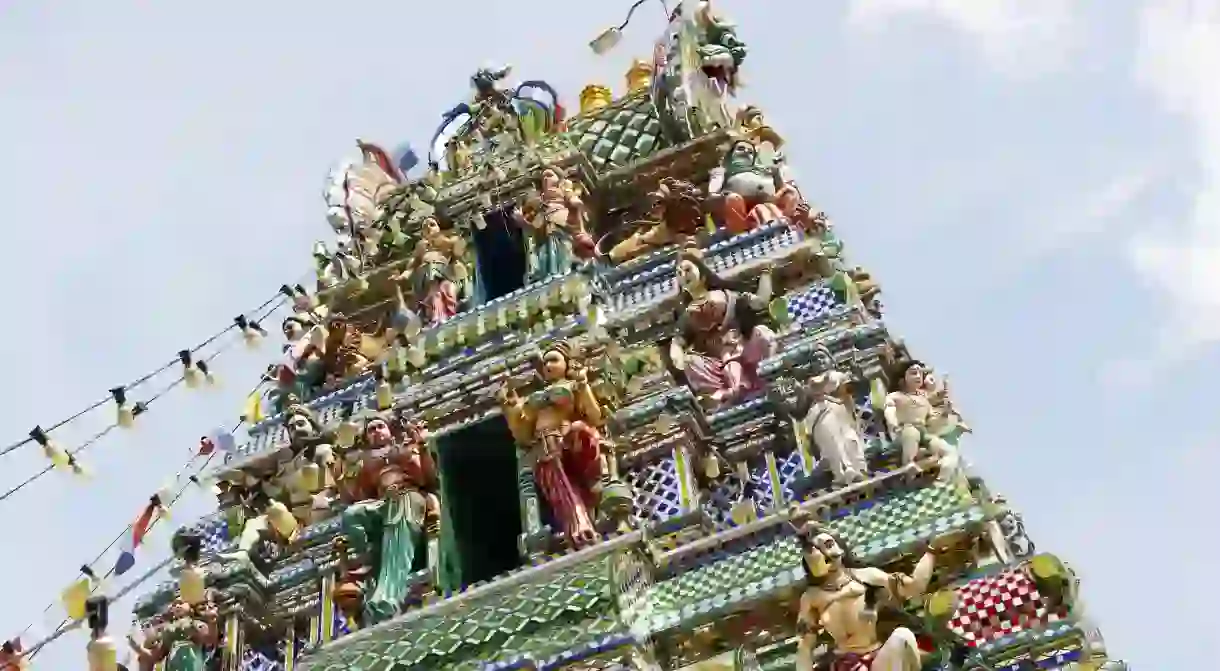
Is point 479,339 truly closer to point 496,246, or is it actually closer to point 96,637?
point 496,246

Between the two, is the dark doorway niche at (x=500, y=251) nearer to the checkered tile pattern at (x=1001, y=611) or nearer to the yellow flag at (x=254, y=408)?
the yellow flag at (x=254, y=408)

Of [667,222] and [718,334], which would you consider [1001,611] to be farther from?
[667,222]

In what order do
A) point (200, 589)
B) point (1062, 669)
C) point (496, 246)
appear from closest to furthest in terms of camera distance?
point (1062, 669) < point (200, 589) < point (496, 246)

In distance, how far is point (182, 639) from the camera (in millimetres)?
13203

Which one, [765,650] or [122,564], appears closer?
[765,650]

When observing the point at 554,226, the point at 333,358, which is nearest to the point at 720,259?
the point at 554,226

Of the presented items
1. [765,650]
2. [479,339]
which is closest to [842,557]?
[765,650]

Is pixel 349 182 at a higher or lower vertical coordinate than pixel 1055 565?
higher

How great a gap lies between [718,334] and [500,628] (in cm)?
400

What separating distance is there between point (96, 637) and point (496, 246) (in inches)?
238

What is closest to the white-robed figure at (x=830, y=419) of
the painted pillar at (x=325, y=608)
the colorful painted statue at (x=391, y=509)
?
the colorful painted statue at (x=391, y=509)

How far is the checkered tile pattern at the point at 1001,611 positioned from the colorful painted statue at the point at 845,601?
0.30 m

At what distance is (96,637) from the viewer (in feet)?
44.9

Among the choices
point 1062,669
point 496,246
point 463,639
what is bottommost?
point 1062,669
